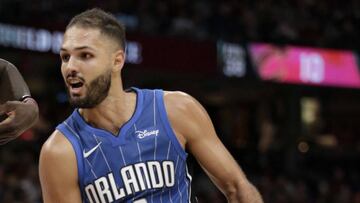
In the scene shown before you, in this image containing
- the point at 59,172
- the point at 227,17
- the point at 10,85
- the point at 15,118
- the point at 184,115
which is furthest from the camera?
the point at 227,17

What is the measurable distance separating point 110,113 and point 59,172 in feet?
1.24

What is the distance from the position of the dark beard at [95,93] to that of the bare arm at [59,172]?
212 mm

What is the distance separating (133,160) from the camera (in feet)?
11.5

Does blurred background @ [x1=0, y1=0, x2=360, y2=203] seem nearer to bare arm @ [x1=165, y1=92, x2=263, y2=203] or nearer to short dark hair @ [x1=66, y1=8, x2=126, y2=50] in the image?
bare arm @ [x1=165, y1=92, x2=263, y2=203]

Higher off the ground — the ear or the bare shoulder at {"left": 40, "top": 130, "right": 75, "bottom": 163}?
the ear

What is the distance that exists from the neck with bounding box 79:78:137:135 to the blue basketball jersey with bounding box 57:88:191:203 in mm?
30

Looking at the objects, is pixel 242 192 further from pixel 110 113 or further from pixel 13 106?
pixel 13 106

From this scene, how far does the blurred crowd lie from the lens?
12281 mm

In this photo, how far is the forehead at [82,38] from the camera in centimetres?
343

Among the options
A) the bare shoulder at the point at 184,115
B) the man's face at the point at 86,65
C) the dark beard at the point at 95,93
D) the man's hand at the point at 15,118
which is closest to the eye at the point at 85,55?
the man's face at the point at 86,65

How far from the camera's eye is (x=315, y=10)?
16812mm

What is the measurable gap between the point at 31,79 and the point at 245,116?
6.82 m

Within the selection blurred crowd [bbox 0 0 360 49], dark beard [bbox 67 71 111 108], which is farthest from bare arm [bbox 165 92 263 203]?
blurred crowd [bbox 0 0 360 49]

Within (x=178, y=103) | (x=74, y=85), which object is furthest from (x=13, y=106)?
(x=178, y=103)
